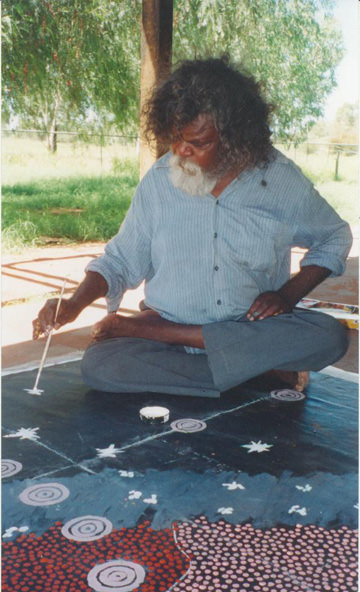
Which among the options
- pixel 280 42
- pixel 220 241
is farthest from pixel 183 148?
pixel 280 42

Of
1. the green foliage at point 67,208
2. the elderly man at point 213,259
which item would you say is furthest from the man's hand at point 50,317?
the green foliage at point 67,208

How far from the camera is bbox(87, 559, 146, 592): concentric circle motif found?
1.17 m

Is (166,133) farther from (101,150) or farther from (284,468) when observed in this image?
(101,150)

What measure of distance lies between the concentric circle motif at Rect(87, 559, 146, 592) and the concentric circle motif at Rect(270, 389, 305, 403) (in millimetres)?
1051

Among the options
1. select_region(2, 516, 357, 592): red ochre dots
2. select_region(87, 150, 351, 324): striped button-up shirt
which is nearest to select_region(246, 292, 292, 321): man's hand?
select_region(87, 150, 351, 324): striped button-up shirt

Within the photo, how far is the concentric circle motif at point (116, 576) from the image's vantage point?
117cm

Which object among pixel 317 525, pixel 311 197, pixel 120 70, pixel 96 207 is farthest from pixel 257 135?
pixel 96 207

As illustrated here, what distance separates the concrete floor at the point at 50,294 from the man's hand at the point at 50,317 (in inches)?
4.2

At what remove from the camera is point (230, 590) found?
3.87 feet

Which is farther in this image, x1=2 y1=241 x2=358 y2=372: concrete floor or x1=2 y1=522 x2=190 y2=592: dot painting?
x1=2 y1=241 x2=358 y2=372: concrete floor

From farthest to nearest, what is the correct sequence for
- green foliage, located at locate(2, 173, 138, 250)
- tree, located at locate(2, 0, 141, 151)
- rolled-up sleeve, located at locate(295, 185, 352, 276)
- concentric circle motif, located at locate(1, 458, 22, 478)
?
green foliage, located at locate(2, 173, 138, 250) → tree, located at locate(2, 0, 141, 151) → rolled-up sleeve, located at locate(295, 185, 352, 276) → concentric circle motif, located at locate(1, 458, 22, 478)

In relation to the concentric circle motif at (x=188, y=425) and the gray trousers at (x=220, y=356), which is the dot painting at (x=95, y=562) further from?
the gray trousers at (x=220, y=356)

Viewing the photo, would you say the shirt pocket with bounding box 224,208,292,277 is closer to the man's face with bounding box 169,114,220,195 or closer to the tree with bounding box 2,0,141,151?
the man's face with bounding box 169,114,220,195

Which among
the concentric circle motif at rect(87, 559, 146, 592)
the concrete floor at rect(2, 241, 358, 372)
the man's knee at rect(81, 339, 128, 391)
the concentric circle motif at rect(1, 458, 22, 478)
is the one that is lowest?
the concrete floor at rect(2, 241, 358, 372)
